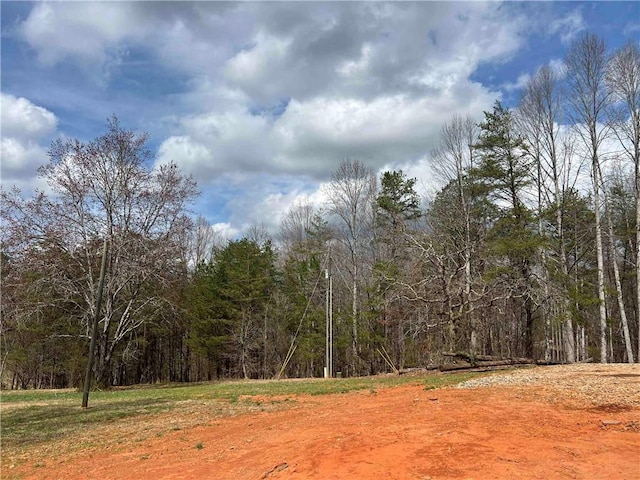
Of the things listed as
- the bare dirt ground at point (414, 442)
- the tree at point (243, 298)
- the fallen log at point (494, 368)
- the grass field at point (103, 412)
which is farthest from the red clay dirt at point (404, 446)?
the tree at point (243, 298)

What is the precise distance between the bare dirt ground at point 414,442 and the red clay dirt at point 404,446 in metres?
0.02

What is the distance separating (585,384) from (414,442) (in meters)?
5.94

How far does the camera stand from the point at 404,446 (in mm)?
6238

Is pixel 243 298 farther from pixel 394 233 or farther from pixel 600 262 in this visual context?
pixel 600 262

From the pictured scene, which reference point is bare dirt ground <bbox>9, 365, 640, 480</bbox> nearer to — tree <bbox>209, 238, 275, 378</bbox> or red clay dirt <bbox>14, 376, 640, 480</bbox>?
red clay dirt <bbox>14, 376, 640, 480</bbox>

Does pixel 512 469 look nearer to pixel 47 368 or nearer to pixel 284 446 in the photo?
pixel 284 446

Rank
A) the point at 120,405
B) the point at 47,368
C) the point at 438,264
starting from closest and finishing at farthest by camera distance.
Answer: the point at 120,405, the point at 438,264, the point at 47,368

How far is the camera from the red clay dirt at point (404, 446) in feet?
17.6

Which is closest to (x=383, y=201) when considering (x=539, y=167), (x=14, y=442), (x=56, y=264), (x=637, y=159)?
(x=539, y=167)

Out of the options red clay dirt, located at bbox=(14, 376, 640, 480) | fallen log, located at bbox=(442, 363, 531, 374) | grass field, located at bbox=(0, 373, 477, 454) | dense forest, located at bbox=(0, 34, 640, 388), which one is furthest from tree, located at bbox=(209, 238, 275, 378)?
red clay dirt, located at bbox=(14, 376, 640, 480)

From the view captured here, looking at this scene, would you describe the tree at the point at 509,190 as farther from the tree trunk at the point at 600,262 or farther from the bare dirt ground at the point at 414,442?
the bare dirt ground at the point at 414,442

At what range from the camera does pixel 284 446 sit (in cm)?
702

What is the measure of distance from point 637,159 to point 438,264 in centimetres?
1019

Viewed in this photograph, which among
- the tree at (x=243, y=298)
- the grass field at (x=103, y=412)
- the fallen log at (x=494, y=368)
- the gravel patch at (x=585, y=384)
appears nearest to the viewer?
the gravel patch at (x=585, y=384)
